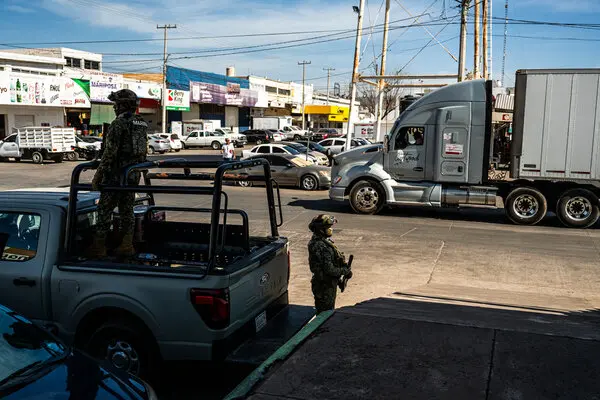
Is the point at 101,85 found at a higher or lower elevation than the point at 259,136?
higher

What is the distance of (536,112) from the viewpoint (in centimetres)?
1338

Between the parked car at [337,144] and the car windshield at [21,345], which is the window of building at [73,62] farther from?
the car windshield at [21,345]

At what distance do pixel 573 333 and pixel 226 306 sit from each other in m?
2.80

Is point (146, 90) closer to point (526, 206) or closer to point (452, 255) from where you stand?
point (526, 206)

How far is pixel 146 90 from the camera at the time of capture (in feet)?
164

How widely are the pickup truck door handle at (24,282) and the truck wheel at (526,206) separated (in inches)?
471

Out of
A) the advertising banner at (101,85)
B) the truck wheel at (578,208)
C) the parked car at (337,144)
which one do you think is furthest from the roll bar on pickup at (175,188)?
the advertising banner at (101,85)

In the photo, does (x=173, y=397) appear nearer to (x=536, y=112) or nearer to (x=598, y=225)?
(x=536, y=112)

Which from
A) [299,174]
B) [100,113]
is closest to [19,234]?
[299,174]

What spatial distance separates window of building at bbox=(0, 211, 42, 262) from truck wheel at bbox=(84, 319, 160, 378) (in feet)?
3.03

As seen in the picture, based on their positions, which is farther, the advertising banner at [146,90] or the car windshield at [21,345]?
the advertising banner at [146,90]

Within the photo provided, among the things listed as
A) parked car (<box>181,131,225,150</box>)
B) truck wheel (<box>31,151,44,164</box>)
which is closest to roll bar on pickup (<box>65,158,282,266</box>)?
truck wheel (<box>31,151,44,164</box>)

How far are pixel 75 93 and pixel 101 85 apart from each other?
288 cm

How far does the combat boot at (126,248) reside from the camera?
5305 mm
